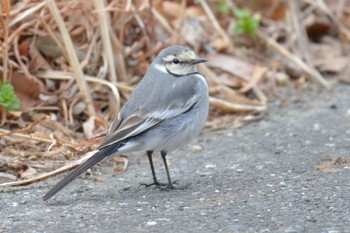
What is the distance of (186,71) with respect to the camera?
5344 mm

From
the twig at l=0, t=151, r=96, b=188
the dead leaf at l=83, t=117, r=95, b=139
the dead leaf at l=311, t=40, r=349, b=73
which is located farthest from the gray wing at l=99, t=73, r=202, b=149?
the dead leaf at l=311, t=40, r=349, b=73

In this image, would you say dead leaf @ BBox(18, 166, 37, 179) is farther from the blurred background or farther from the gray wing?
the gray wing

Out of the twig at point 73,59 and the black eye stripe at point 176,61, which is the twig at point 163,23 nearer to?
the twig at point 73,59

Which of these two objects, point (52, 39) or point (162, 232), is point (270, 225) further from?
point (52, 39)

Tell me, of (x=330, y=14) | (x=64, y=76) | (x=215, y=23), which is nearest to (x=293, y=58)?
(x=215, y=23)

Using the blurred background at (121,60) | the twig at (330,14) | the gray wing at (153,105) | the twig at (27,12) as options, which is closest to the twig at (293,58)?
the blurred background at (121,60)

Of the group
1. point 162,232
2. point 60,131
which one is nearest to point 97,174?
point 60,131

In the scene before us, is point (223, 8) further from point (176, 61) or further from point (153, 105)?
point (153, 105)

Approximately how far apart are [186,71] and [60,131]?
1299 millimetres

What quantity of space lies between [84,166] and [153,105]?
2.21 feet

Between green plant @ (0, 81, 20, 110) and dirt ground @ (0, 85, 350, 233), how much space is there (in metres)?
0.74

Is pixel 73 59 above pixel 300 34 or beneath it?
above

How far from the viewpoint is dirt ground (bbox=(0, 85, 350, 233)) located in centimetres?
423

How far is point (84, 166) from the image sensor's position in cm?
466
